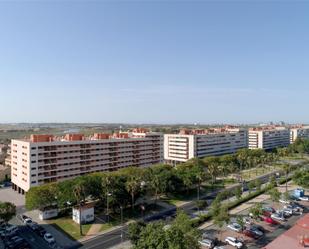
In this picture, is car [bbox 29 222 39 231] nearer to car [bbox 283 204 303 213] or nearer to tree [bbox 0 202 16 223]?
tree [bbox 0 202 16 223]

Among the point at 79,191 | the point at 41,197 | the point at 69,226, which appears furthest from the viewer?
the point at 41,197

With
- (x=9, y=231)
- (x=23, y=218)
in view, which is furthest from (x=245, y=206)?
(x=9, y=231)

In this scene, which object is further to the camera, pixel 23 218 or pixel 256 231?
pixel 23 218

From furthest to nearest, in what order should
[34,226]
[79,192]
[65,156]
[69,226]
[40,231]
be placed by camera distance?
1. [65,156]
2. [79,192]
3. [69,226]
4. [34,226]
5. [40,231]

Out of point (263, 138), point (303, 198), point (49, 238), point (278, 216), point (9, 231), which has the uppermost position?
point (263, 138)

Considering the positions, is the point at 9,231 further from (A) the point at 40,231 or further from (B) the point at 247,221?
(B) the point at 247,221

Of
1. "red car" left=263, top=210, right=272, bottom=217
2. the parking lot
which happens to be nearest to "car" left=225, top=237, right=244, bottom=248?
the parking lot

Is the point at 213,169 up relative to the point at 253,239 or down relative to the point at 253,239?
up
